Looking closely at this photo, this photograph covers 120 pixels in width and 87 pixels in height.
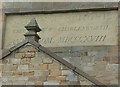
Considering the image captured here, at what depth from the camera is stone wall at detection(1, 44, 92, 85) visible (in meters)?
7.85

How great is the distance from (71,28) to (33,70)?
284 cm

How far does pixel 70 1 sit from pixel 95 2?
0.62m

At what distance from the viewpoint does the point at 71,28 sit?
1063cm

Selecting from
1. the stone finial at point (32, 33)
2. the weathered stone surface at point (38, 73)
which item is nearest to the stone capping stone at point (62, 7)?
the stone finial at point (32, 33)

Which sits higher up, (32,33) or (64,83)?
(32,33)

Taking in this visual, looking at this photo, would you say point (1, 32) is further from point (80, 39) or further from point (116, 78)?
point (116, 78)

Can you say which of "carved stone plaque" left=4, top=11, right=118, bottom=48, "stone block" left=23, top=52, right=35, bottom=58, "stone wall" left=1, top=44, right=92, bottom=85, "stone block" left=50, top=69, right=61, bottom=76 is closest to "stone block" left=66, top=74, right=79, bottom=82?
"stone wall" left=1, top=44, right=92, bottom=85

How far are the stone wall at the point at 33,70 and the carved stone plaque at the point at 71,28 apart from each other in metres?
2.51

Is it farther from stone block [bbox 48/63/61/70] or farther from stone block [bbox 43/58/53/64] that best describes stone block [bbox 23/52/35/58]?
stone block [bbox 48/63/61/70]

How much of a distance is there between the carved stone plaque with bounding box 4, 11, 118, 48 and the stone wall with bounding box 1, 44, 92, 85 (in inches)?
98.8

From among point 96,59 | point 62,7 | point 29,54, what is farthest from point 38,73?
point 62,7

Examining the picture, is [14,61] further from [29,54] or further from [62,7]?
[62,7]

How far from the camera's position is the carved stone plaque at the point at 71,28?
1037 centimetres

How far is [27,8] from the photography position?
1094cm
